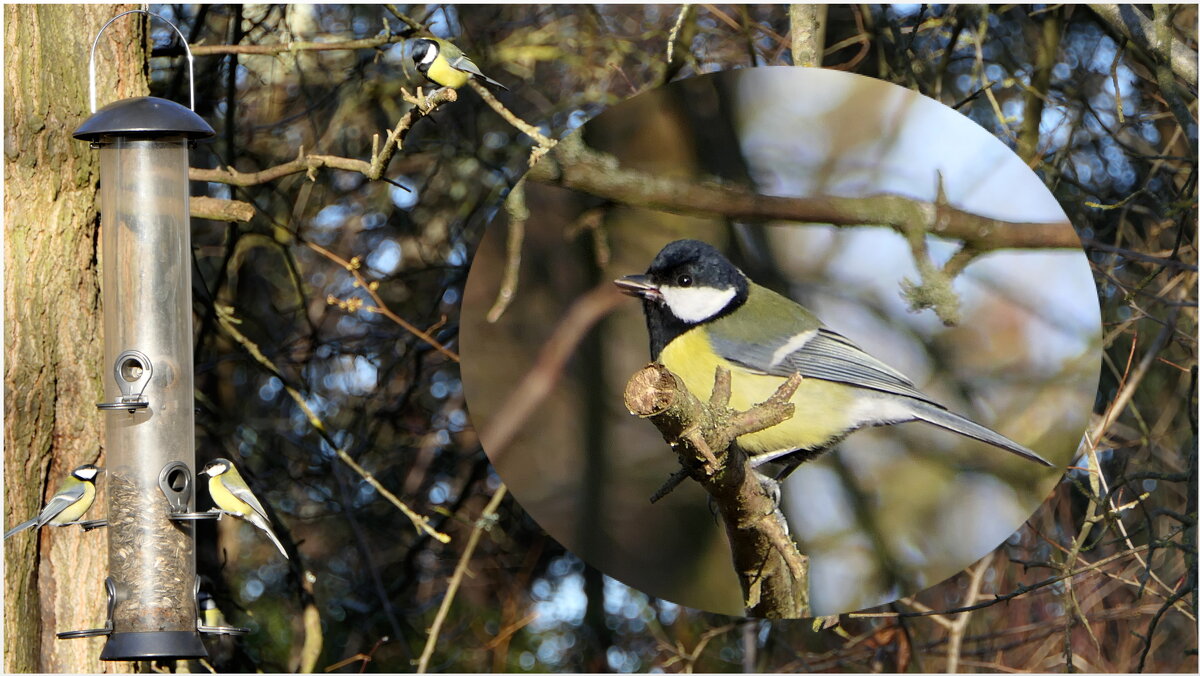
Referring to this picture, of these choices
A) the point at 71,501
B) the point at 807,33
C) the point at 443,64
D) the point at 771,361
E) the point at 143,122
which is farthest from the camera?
the point at 807,33

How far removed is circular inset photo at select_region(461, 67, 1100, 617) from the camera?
1564 millimetres

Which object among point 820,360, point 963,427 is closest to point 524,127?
point 820,360

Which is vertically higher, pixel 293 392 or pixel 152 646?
pixel 293 392

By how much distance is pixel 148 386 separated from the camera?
1.27 metres

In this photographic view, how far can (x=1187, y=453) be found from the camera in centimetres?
173

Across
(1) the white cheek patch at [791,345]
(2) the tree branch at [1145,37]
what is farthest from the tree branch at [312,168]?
(2) the tree branch at [1145,37]

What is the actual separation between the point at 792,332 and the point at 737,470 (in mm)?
393

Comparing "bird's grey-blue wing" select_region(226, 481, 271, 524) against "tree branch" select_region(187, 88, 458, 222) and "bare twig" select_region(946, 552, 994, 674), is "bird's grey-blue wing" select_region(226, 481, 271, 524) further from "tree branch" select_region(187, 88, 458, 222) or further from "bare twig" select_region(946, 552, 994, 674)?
"bare twig" select_region(946, 552, 994, 674)

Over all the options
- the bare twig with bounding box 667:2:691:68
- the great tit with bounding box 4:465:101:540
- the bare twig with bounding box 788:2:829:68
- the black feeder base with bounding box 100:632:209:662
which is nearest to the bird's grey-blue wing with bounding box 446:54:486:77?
the bare twig with bounding box 667:2:691:68

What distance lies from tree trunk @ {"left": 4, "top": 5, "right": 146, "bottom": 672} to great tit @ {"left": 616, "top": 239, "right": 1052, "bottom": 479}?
849 mm

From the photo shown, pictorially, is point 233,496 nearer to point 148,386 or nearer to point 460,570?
point 148,386

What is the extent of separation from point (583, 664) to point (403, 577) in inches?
14.2

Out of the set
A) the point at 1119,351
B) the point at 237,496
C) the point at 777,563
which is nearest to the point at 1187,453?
the point at 1119,351

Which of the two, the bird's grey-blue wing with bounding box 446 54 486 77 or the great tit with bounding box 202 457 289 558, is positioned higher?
the bird's grey-blue wing with bounding box 446 54 486 77
